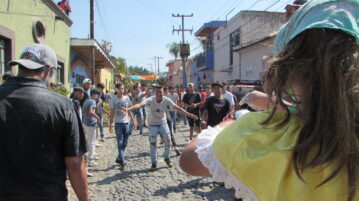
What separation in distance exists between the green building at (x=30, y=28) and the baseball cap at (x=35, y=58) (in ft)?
17.1

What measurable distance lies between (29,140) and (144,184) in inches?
153

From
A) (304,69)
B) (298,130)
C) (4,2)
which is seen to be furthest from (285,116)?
(4,2)

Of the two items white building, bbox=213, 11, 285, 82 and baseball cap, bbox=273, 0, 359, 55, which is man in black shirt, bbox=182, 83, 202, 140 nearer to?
baseball cap, bbox=273, 0, 359, 55

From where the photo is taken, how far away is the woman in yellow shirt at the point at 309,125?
2.79 ft

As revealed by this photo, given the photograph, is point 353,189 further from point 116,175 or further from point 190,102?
point 190,102

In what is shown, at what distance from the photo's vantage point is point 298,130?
3.08 ft

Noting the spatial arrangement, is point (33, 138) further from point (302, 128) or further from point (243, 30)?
point (243, 30)

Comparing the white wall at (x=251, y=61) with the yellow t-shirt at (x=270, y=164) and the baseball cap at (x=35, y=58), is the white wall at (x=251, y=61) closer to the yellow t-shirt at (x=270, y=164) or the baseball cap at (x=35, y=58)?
the baseball cap at (x=35, y=58)

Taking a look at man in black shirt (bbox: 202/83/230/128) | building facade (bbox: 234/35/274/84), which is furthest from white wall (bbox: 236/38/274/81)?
man in black shirt (bbox: 202/83/230/128)

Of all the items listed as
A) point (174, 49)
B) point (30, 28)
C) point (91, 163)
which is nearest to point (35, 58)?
point (91, 163)

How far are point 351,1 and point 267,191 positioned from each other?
60cm

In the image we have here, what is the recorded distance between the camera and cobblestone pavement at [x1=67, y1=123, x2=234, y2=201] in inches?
201

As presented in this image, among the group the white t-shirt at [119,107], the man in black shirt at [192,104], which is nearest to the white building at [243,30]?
the man in black shirt at [192,104]

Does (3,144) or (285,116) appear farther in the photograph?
(3,144)
